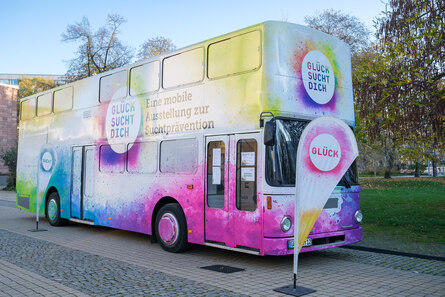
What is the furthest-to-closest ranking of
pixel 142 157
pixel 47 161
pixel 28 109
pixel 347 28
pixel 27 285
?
pixel 347 28, pixel 28 109, pixel 47 161, pixel 142 157, pixel 27 285

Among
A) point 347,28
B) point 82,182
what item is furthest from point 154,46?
point 82,182

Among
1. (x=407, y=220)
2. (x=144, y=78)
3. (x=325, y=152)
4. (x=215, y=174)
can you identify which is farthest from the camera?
(x=407, y=220)

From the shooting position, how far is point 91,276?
24.2 ft

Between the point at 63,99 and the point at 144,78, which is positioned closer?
the point at 144,78

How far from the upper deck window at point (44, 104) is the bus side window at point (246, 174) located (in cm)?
914

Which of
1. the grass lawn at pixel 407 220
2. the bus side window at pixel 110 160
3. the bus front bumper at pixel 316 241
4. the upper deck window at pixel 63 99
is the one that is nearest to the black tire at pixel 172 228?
the bus side window at pixel 110 160

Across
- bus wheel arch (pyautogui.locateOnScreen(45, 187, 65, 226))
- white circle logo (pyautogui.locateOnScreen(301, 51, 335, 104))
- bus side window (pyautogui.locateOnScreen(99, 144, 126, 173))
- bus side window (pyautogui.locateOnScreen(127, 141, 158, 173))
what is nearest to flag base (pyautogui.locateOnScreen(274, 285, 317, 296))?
white circle logo (pyautogui.locateOnScreen(301, 51, 335, 104))

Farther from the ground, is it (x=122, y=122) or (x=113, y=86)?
(x=113, y=86)

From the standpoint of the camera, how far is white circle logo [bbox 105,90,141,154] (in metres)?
11.1

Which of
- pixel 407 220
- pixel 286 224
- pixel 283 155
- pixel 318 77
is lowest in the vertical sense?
pixel 407 220

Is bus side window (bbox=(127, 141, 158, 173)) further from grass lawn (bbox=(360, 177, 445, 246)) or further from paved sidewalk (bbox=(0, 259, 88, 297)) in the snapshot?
grass lawn (bbox=(360, 177, 445, 246))

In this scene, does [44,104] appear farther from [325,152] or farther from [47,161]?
[325,152]

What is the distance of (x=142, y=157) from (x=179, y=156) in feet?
4.73

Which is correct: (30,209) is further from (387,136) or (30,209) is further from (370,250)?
(387,136)
